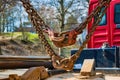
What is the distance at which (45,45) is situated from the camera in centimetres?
282

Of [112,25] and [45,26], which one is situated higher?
[45,26]

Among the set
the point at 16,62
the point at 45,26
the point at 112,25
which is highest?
the point at 45,26

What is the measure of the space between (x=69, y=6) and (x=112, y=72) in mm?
18266

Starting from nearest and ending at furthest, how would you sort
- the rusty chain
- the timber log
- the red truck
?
1. the rusty chain
2. the timber log
3. the red truck

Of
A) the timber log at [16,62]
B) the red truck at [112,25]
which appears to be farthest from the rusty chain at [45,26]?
the red truck at [112,25]

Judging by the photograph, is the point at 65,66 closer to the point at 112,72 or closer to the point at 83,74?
the point at 83,74

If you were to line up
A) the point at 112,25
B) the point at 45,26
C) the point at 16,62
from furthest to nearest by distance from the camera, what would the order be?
the point at 112,25
the point at 16,62
the point at 45,26

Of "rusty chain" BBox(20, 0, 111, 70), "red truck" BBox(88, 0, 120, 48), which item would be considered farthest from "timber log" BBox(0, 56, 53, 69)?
"red truck" BBox(88, 0, 120, 48)

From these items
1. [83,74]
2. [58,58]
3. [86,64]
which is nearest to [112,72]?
[86,64]

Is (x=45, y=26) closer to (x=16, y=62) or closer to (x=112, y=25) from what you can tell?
(x=16, y=62)

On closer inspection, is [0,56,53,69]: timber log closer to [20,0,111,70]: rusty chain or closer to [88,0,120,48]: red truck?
[20,0,111,70]: rusty chain

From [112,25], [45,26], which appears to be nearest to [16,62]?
[45,26]

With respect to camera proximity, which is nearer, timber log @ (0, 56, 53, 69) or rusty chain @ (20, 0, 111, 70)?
rusty chain @ (20, 0, 111, 70)

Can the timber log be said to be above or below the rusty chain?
below
